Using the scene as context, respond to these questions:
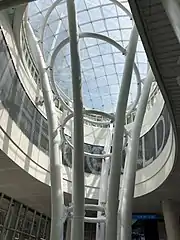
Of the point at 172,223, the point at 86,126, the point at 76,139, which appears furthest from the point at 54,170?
the point at 86,126

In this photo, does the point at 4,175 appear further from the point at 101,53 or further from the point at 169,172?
the point at 101,53

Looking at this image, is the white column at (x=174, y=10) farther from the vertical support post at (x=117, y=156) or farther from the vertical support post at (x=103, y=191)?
the vertical support post at (x=103, y=191)

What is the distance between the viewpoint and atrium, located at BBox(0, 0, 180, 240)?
12.2 meters

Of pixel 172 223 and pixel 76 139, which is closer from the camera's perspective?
pixel 76 139

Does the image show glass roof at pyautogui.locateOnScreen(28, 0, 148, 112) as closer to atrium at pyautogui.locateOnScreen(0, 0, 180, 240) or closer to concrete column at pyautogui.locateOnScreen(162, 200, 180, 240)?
atrium at pyautogui.locateOnScreen(0, 0, 180, 240)

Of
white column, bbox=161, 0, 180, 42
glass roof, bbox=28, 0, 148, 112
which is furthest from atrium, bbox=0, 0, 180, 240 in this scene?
glass roof, bbox=28, 0, 148, 112

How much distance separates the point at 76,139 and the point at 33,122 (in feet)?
27.4

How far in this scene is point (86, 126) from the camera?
3362 cm

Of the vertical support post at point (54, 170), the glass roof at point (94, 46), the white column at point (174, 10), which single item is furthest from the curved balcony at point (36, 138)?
the white column at point (174, 10)

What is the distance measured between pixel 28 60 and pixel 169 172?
12801mm

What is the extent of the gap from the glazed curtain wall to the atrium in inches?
3.1

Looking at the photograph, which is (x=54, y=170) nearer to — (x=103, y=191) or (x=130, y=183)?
(x=130, y=183)

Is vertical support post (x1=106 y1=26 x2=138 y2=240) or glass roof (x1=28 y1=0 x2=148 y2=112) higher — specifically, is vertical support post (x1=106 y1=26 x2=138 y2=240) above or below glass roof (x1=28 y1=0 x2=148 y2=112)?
below

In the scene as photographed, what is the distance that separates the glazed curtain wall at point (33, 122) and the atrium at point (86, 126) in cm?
8
